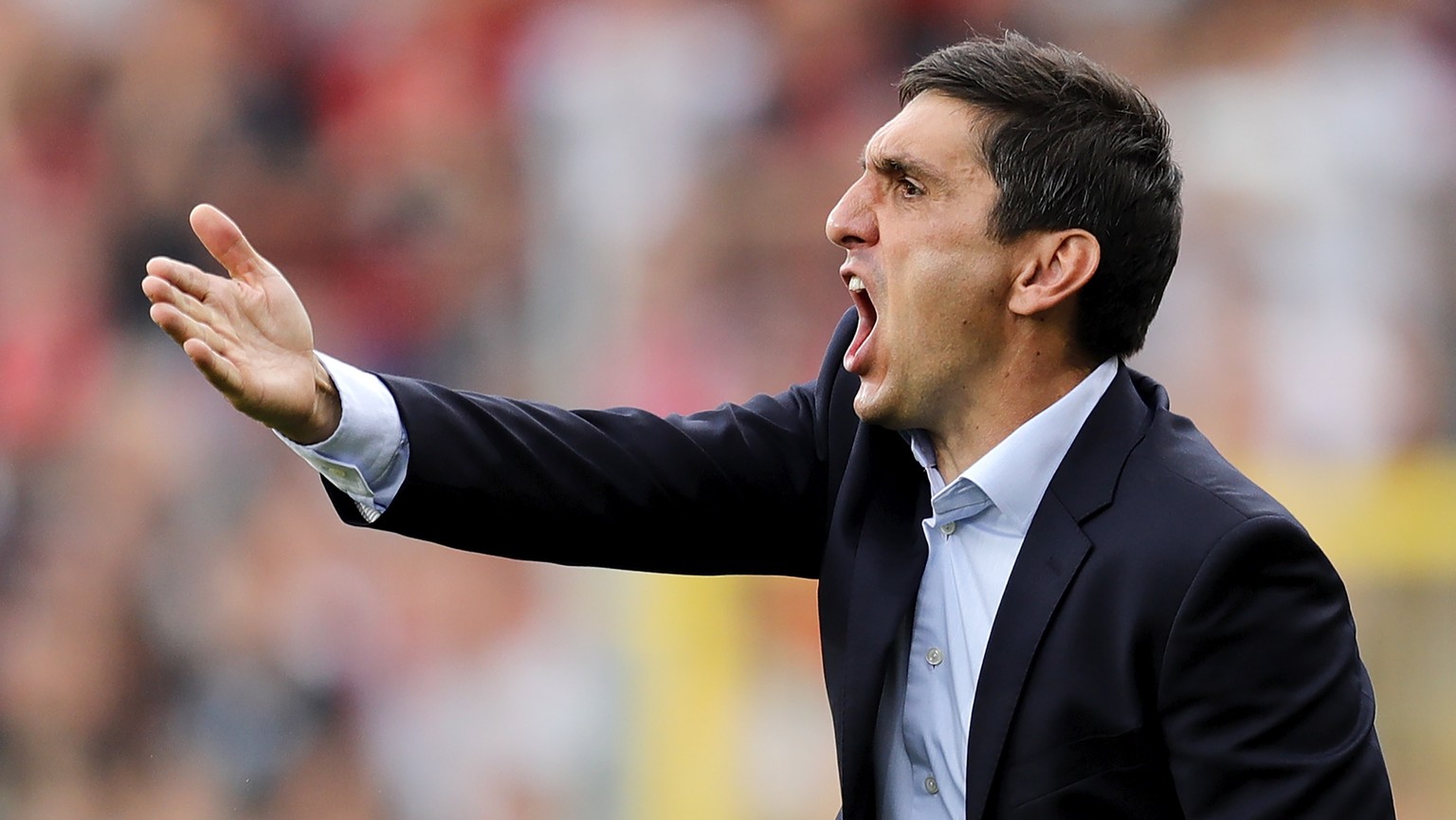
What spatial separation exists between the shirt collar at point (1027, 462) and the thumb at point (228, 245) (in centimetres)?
85

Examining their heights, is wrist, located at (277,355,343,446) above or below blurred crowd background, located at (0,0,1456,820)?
below

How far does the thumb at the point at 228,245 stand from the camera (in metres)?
1.96

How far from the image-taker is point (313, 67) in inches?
190

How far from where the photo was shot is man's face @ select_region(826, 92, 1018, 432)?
221cm

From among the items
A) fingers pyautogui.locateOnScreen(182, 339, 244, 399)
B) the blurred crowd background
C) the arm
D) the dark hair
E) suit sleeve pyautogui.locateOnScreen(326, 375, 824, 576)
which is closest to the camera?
fingers pyautogui.locateOnScreen(182, 339, 244, 399)

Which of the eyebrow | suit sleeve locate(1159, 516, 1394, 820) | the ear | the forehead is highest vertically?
the forehead

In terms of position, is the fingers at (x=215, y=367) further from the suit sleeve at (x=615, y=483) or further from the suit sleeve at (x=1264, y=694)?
the suit sleeve at (x=1264, y=694)

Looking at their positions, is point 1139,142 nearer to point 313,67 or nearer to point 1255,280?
point 1255,280

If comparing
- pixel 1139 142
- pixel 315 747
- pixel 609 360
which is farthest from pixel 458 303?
pixel 1139 142

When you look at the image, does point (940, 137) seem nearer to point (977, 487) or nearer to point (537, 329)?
point (977, 487)

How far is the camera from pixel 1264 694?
1.89m

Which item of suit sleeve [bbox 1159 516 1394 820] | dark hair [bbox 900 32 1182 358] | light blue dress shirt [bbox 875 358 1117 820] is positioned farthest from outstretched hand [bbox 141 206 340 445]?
suit sleeve [bbox 1159 516 1394 820]

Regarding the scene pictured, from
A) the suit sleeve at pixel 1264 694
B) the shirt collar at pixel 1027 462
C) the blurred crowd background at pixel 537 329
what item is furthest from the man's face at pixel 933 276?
the blurred crowd background at pixel 537 329

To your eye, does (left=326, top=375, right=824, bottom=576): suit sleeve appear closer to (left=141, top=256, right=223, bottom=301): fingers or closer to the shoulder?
(left=141, top=256, right=223, bottom=301): fingers
